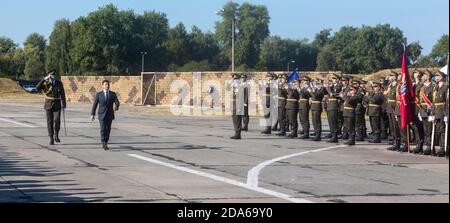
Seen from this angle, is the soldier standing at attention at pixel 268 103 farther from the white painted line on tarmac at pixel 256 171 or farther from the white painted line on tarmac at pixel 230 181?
the white painted line on tarmac at pixel 230 181

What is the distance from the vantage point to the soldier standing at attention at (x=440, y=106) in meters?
16.9

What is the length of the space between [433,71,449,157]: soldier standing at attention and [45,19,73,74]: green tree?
9474 cm

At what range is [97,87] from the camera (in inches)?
2473

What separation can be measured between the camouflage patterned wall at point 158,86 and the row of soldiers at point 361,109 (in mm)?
14333

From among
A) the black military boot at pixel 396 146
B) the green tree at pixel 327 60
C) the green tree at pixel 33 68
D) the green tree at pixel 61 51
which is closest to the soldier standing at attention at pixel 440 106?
the black military boot at pixel 396 146

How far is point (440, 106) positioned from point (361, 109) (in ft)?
17.3

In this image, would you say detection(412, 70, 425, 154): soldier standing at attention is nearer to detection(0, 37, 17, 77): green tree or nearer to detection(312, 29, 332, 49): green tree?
detection(0, 37, 17, 77): green tree

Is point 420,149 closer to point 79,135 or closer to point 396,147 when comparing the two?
point 396,147

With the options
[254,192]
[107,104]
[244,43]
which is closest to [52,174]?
[254,192]

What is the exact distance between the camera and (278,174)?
43.7 ft

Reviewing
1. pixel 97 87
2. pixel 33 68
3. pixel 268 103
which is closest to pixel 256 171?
pixel 268 103

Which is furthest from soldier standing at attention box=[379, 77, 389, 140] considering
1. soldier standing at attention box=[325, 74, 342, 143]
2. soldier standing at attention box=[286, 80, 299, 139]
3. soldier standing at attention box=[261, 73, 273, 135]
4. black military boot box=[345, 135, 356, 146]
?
soldier standing at attention box=[261, 73, 273, 135]

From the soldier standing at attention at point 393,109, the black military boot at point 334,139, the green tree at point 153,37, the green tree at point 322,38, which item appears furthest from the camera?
the green tree at point 322,38
